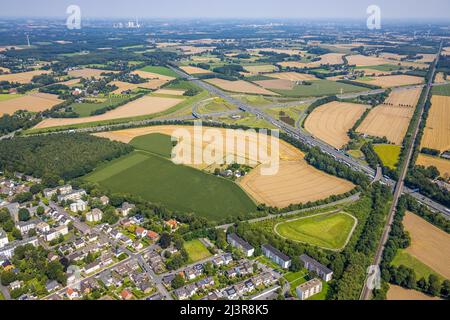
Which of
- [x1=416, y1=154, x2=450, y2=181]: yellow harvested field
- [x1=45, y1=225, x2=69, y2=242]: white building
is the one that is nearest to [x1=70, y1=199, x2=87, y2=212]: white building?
[x1=45, y1=225, x2=69, y2=242]: white building

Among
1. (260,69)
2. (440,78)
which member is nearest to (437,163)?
(440,78)

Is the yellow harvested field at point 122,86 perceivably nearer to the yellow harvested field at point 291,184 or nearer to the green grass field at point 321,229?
the yellow harvested field at point 291,184

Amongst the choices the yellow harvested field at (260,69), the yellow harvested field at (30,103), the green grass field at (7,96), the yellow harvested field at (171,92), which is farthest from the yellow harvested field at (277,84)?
the green grass field at (7,96)

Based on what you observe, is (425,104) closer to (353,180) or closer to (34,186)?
(353,180)

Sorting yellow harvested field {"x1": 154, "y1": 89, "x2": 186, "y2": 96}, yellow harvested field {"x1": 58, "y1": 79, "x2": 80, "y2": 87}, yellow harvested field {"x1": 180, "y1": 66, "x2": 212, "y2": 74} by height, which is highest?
yellow harvested field {"x1": 180, "y1": 66, "x2": 212, "y2": 74}

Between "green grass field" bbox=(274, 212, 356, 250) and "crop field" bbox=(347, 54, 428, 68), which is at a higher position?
"crop field" bbox=(347, 54, 428, 68)

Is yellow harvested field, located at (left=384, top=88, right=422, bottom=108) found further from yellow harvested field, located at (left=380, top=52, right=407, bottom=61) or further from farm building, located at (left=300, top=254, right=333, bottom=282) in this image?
farm building, located at (left=300, top=254, right=333, bottom=282)
